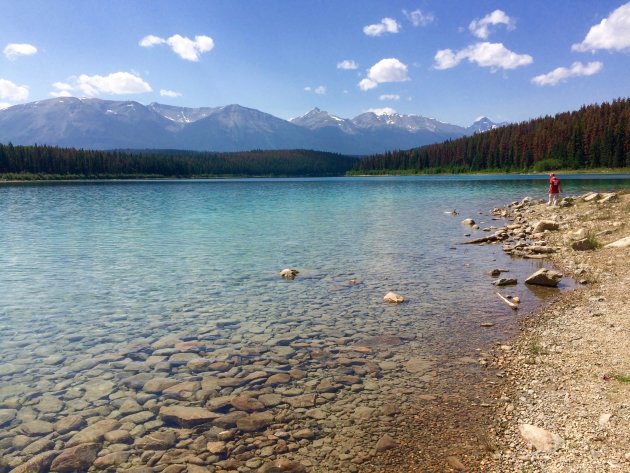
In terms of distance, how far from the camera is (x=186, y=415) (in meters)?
8.18

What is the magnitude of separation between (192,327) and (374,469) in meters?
8.05

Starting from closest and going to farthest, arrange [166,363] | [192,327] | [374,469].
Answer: [374,469], [166,363], [192,327]

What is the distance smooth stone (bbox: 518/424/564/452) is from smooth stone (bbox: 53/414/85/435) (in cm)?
803

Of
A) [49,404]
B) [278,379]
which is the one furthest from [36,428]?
[278,379]

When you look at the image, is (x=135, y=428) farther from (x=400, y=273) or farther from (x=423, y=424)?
(x=400, y=273)

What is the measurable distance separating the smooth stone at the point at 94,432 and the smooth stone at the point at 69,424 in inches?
9.3

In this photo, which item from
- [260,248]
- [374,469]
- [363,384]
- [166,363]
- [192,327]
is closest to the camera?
[374,469]

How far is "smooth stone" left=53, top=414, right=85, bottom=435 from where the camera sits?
304 inches

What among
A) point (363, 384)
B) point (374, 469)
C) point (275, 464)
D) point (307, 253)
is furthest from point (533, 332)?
point (307, 253)

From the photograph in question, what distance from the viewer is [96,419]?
8039mm

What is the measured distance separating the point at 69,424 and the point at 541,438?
844cm

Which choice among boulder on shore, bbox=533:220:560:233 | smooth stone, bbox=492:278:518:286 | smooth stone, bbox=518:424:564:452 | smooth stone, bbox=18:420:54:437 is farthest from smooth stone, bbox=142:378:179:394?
boulder on shore, bbox=533:220:560:233

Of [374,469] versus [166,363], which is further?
[166,363]

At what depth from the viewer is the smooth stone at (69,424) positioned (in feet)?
25.3
